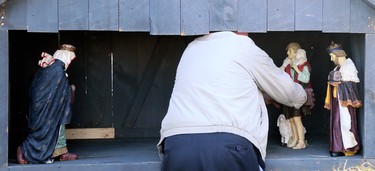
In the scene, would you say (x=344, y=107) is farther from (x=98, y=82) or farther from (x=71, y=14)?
(x=98, y=82)

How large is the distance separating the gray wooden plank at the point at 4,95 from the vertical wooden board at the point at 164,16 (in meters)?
0.99

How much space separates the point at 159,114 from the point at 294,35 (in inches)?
56.7

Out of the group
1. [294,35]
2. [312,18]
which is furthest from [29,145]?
[294,35]

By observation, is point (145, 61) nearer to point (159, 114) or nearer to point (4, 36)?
point (159, 114)

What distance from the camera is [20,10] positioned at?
441 cm

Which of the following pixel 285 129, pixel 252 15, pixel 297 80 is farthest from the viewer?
pixel 285 129

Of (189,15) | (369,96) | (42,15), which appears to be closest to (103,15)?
(42,15)

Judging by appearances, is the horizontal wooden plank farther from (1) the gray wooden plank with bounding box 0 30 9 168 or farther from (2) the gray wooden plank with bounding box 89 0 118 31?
(2) the gray wooden plank with bounding box 89 0 118 31

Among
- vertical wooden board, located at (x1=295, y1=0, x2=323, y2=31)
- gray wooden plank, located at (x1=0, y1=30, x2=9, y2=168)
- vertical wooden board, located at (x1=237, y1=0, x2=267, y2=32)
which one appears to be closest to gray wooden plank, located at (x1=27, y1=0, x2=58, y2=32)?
gray wooden plank, located at (x1=0, y1=30, x2=9, y2=168)

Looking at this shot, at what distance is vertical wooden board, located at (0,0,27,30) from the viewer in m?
4.40

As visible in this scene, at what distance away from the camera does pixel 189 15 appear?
449 centimetres

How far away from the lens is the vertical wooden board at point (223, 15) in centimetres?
450

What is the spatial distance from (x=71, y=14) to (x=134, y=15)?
42 cm

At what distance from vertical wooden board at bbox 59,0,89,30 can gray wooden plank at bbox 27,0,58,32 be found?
0.13 ft
